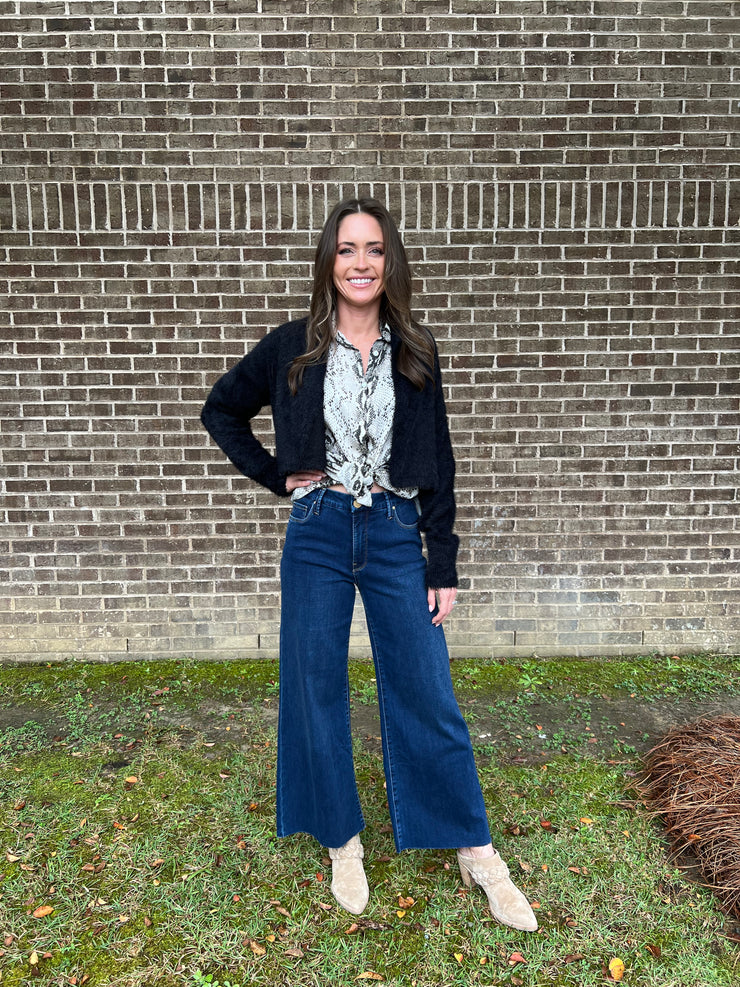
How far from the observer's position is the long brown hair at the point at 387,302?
256 cm

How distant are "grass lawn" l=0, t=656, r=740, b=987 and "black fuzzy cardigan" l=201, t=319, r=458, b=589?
1.16 meters

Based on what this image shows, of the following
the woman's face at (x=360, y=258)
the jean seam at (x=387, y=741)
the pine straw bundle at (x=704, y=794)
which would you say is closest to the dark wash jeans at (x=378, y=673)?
the jean seam at (x=387, y=741)

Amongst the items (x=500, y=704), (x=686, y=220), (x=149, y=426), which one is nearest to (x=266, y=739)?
(x=500, y=704)

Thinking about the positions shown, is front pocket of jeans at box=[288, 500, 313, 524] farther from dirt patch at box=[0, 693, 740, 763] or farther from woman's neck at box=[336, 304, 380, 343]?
dirt patch at box=[0, 693, 740, 763]

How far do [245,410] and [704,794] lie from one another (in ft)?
7.69

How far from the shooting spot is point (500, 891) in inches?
105

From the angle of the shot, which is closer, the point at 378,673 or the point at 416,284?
the point at 378,673

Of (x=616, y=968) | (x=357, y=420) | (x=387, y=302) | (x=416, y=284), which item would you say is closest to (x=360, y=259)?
(x=387, y=302)

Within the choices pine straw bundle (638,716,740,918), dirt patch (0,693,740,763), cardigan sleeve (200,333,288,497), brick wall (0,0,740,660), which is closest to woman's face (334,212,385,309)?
cardigan sleeve (200,333,288,497)

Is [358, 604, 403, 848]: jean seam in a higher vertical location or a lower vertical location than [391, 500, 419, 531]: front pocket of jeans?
lower

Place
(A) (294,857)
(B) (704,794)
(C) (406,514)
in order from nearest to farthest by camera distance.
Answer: (C) (406,514)
(A) (294,857)
(B) (704,794)

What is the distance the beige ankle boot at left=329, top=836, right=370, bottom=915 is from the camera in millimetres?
2695

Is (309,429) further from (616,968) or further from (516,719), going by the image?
(516,719)

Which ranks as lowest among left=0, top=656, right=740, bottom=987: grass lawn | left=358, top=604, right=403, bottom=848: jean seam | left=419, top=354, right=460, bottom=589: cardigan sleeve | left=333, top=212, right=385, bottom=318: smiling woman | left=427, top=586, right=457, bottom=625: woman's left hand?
left=0, top=656, right=740, bottom=987: grass lawn
